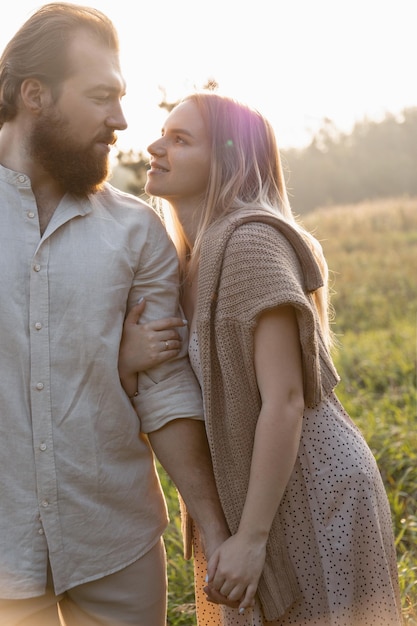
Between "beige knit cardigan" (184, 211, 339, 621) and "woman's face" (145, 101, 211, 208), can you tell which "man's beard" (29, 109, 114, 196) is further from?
"beige knit cardigan" (184, 211, 339, 621)

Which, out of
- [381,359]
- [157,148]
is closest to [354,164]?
[381,359]

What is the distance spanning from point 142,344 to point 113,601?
2.65 feet

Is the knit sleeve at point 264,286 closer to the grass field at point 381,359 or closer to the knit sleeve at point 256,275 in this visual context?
the knit sleeve at point 256,275

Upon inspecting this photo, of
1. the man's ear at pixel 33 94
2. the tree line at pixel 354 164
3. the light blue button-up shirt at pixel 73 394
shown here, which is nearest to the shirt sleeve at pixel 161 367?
the light blue button-up shirt at pixel 73 394

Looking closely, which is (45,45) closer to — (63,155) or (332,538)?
(63,155)

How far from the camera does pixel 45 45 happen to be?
8.46ft

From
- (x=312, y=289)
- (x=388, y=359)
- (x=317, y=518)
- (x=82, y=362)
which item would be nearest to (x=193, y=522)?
(x=317, y=518)

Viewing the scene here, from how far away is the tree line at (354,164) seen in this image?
102ft

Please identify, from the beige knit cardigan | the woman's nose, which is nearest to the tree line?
the woman's nose

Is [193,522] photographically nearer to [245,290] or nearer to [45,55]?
[245,290]

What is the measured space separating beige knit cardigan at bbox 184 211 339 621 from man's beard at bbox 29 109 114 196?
433 mm

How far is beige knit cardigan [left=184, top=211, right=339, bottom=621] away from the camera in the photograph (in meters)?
2.43

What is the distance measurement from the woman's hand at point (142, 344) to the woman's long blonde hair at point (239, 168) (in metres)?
0.24

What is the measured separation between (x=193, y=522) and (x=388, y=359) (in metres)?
5.09
